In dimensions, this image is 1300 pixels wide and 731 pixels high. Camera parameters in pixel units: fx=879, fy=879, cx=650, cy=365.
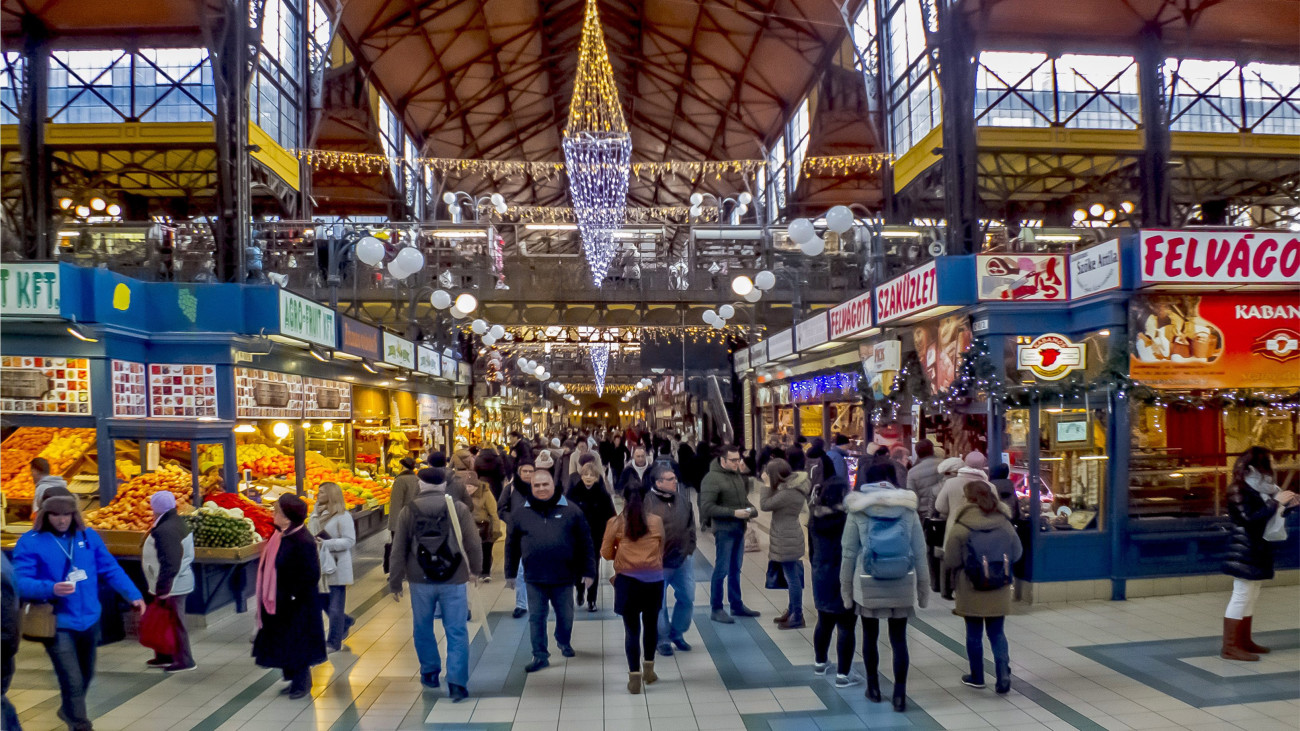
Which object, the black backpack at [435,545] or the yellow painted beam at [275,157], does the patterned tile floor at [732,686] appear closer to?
the black backpack at [435,545]

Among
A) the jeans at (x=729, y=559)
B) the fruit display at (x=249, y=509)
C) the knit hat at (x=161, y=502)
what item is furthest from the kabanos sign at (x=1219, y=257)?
the fruit display at (x=249, y=509)

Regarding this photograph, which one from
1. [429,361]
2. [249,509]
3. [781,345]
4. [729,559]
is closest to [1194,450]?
[729,559]

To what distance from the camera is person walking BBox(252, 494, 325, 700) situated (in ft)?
16.9

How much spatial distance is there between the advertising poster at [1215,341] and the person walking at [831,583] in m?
3.90

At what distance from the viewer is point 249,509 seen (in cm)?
823

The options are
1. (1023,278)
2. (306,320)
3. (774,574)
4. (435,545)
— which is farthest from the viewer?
(306,320)

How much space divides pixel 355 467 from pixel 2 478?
5990 mm

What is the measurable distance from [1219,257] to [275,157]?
18.7 meters

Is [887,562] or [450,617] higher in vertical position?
[887,562]

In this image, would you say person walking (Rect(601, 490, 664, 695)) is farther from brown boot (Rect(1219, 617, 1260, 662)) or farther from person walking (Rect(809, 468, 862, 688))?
brown boot (Rect(1219, 617, 1260, 662))

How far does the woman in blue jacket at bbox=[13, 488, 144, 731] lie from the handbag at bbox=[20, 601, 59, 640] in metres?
0.03

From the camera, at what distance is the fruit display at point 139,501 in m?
7.42

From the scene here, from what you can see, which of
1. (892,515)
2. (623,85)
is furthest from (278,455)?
(623,85)

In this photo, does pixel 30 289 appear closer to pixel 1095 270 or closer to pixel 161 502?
pixel 161 502
